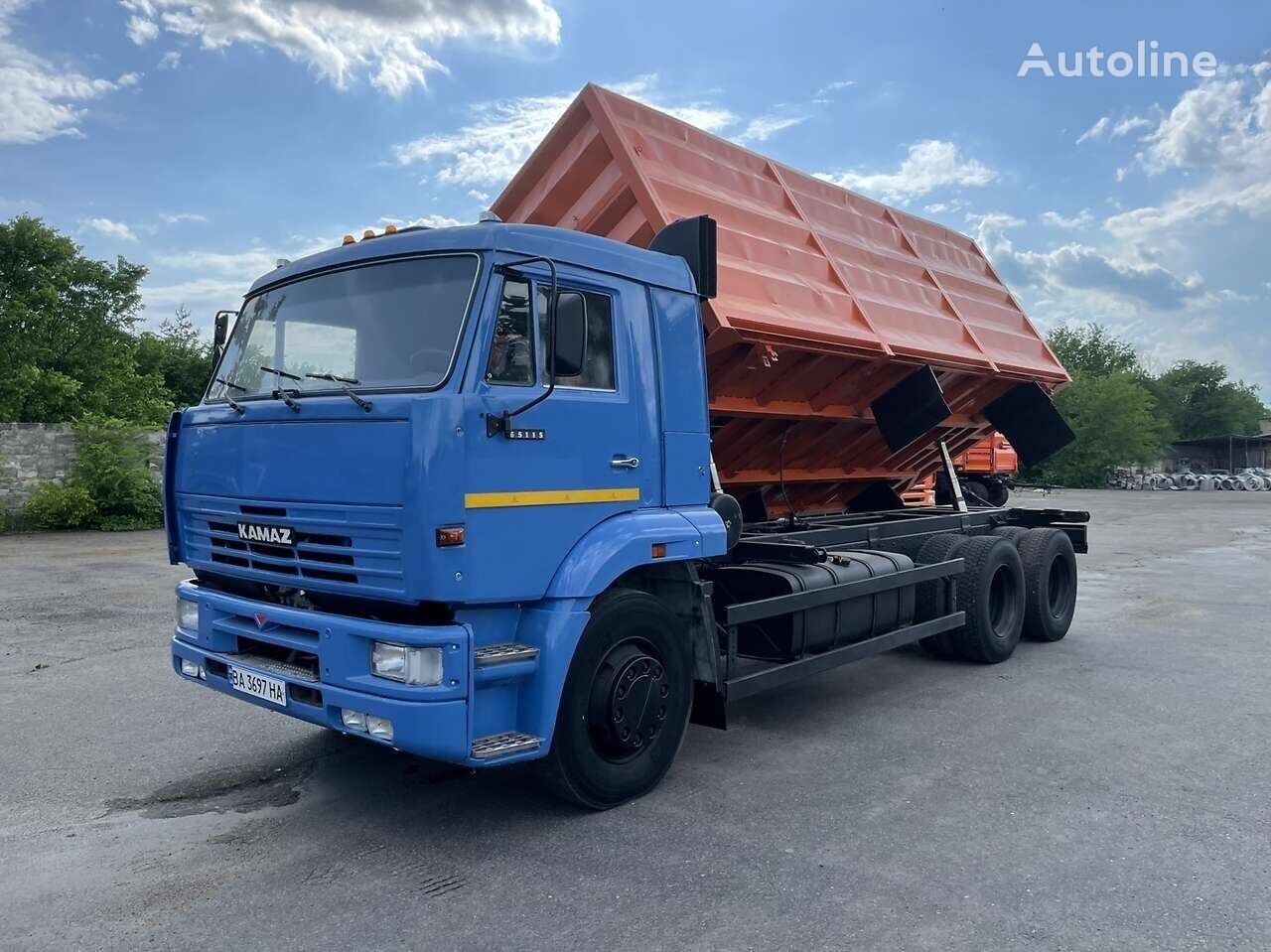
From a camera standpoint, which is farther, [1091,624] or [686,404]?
[1091,624]

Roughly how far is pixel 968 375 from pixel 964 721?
335 cm

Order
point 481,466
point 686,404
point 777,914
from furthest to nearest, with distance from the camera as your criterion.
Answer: point 686,404 → point 481,466 → point 777,914

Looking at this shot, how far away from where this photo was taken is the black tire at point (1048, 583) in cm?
846

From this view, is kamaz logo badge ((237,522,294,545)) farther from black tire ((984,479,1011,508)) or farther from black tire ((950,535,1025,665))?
black tire ((984,479,1011,508))

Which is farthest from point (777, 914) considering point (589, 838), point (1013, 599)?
point (1013, 599)

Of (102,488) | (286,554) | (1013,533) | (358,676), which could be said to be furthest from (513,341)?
(102,488)

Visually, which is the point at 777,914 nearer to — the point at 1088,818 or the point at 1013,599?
the point at 1088,818

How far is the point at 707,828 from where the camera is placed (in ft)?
14.1

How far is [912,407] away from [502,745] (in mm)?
4875

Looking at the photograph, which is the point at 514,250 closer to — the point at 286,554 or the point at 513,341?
the point at 513,341

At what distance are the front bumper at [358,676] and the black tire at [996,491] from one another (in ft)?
30.1

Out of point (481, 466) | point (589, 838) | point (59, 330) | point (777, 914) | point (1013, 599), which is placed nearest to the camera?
point (777, 914)

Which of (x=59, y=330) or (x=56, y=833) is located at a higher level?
(x=59, y=330)

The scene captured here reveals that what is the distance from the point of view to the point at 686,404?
5.00 metres
